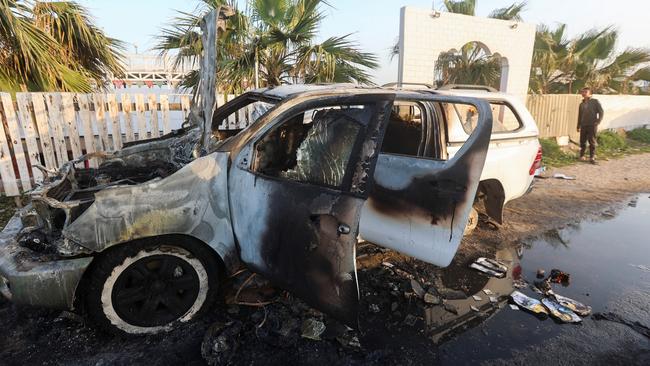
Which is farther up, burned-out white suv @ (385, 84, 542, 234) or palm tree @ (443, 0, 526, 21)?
palm tree @ (443, 0, 526, 21)

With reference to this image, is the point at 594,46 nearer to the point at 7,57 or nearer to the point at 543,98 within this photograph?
the point at 543,98

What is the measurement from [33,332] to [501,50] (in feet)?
37.0

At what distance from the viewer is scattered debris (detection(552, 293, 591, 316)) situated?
2.93 metres

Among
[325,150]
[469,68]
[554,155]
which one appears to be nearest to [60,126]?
[325,150]

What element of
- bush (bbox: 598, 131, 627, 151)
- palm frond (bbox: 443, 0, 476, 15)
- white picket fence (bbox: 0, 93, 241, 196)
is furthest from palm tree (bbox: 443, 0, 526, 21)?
white picket fence (bbox: 0, 93, 241, 196)

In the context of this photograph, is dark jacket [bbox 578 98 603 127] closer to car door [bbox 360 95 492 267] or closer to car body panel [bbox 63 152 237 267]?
car door [bbox 360 95 492 267]

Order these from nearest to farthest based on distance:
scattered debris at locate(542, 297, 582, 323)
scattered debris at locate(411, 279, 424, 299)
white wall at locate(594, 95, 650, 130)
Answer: scattered debris at locate(542, 297, 582, 323), scattered debris at locate(411, 279, 424, 299), white wall at locate(594, 95, 650, 130)

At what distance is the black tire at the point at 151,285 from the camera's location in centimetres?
238

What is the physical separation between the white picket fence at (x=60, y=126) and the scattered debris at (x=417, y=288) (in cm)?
348

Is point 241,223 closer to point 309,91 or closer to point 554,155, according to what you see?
point 309,91

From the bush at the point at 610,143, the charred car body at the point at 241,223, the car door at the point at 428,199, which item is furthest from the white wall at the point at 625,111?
the charred car body at the point at 241,223

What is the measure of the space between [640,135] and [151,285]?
18.3m

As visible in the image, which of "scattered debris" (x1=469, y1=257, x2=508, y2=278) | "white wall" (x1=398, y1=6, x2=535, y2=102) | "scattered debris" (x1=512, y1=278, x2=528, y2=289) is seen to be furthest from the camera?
"white wall" (x1=398, y1=6, x2=535, y2=102)

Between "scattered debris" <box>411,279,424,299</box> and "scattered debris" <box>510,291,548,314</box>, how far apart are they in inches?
31.8
